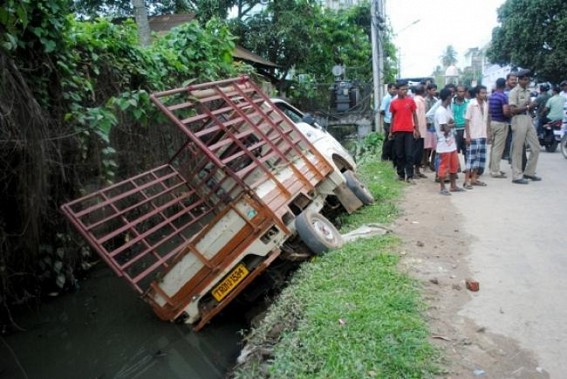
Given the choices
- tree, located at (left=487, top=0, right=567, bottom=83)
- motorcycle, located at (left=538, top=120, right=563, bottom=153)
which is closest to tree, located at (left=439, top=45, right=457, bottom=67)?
tree, located at (left=487, top=0, right=567, bottom=83)

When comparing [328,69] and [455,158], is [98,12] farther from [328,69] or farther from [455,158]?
[455,158]

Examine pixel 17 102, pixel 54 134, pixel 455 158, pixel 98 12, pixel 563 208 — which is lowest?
pixel 563 208

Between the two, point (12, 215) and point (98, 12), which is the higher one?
point (98, 12)

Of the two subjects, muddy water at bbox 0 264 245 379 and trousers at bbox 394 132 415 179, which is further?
trousers at bbox 394 132 415 179

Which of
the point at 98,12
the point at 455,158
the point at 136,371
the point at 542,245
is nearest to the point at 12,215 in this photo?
the point at 136,371

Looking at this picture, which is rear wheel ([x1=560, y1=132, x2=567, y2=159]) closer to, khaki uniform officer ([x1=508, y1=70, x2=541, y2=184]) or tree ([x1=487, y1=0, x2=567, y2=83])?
khaki uniform officer ([x1=508, y1=70, x2=541, y2=184])

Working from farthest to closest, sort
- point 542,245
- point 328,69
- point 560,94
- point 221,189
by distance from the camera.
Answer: point 328,69 < point 560,94 < point 221,189 < point 542,245

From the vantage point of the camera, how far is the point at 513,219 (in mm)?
5711

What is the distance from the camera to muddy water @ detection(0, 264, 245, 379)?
4.36 m

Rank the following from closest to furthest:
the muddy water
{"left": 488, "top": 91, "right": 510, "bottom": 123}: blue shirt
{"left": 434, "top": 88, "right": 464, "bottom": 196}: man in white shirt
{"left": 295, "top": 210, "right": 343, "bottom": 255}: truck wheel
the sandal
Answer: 1. the muddy water
2. {"left": 295, "top": 210, "right": 343, "bottom": 255}: truck wheel
3. {"left": 434, "top": 88, "right": 464, "bottom": 196}: man in white shirt
4. {"left": 488, "top": 91, "right": 510, "bottom": 123}: blue shirt
5. the sandal

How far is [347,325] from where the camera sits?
3.42m

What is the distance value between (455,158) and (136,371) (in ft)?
17.7

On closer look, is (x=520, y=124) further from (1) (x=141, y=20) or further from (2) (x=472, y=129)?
(1) (x=141, y=20)

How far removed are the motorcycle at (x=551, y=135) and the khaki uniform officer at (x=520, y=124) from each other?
409 centimetres
